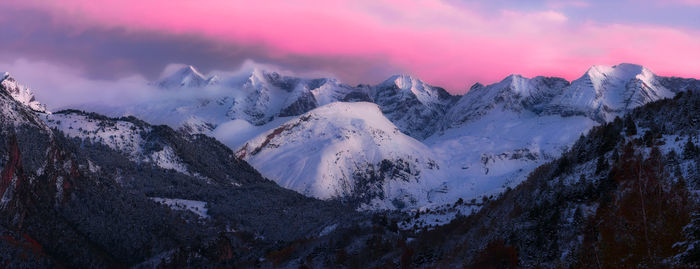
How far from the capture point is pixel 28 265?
4675 inches

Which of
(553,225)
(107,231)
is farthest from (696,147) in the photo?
(107,231)

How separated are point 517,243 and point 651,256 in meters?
8.52

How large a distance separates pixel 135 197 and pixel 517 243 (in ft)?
511

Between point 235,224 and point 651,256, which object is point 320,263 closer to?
point 651,256

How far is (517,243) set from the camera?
1297 inches

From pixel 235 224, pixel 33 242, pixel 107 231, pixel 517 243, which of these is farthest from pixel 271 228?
pixel 517 243

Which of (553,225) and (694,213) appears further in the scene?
(553,225)

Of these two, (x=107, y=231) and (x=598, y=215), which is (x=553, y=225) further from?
(x=107, y=231)

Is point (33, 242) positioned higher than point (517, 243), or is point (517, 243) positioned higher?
point (33, 242)

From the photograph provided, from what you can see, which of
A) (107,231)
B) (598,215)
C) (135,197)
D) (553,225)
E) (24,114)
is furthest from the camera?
(135,197)

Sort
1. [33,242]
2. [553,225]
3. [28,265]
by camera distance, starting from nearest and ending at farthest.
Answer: [553,225] → [28,265] → [33,242]

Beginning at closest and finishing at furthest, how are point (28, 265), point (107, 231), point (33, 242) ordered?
1. point (28, 265)
2. point (33, 242)
3. point (107, 231)

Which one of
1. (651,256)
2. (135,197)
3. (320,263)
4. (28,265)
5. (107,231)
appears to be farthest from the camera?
(135,197)

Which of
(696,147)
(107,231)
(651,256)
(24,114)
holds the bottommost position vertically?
(651,256)
